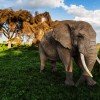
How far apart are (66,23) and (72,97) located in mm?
4496

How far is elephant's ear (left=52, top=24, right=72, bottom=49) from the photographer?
699 inches

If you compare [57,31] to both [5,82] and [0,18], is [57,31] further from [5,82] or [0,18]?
[0,18]

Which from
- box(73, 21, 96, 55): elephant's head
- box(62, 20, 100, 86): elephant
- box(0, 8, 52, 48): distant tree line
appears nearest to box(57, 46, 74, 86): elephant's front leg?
box(62, 20, 100, 86): elephant

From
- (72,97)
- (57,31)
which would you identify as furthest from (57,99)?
(57,31)

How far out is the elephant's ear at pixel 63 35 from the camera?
1775 centimetres

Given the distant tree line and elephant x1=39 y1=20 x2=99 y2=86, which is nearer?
elephant x1=39 y1=20 x2=99 y2=86

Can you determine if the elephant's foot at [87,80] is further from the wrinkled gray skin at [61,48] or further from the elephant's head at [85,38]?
the elephant's head at [85,38]

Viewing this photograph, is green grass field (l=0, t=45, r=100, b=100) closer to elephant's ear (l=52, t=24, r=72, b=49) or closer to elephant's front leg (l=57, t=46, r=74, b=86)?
elephant's front leg (l=57, t=46, r=74, b=86)

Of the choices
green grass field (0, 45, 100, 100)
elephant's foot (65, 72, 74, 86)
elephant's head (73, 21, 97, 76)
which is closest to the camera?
green grass field (0, 45, 100, 100)

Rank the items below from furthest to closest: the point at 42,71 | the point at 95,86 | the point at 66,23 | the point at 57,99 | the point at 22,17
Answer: the point at 22,17 < the point at 42,71 < the point at 66,23 < the point at 95,86 < the point at 57,99

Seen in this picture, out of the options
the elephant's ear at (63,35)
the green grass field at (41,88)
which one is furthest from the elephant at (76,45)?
the green grass field at (41,88)

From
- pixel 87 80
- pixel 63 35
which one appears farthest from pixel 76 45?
pixel 87 80

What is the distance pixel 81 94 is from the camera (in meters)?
15.6

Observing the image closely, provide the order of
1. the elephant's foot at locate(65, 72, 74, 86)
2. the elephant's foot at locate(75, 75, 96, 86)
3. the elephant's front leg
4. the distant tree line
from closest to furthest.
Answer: the elephant's foot at locate(75, 75, 96, 86) → the elephant's foot at locate(65, 72, 74, 86) → the elephant's front leg → the distant tree line
